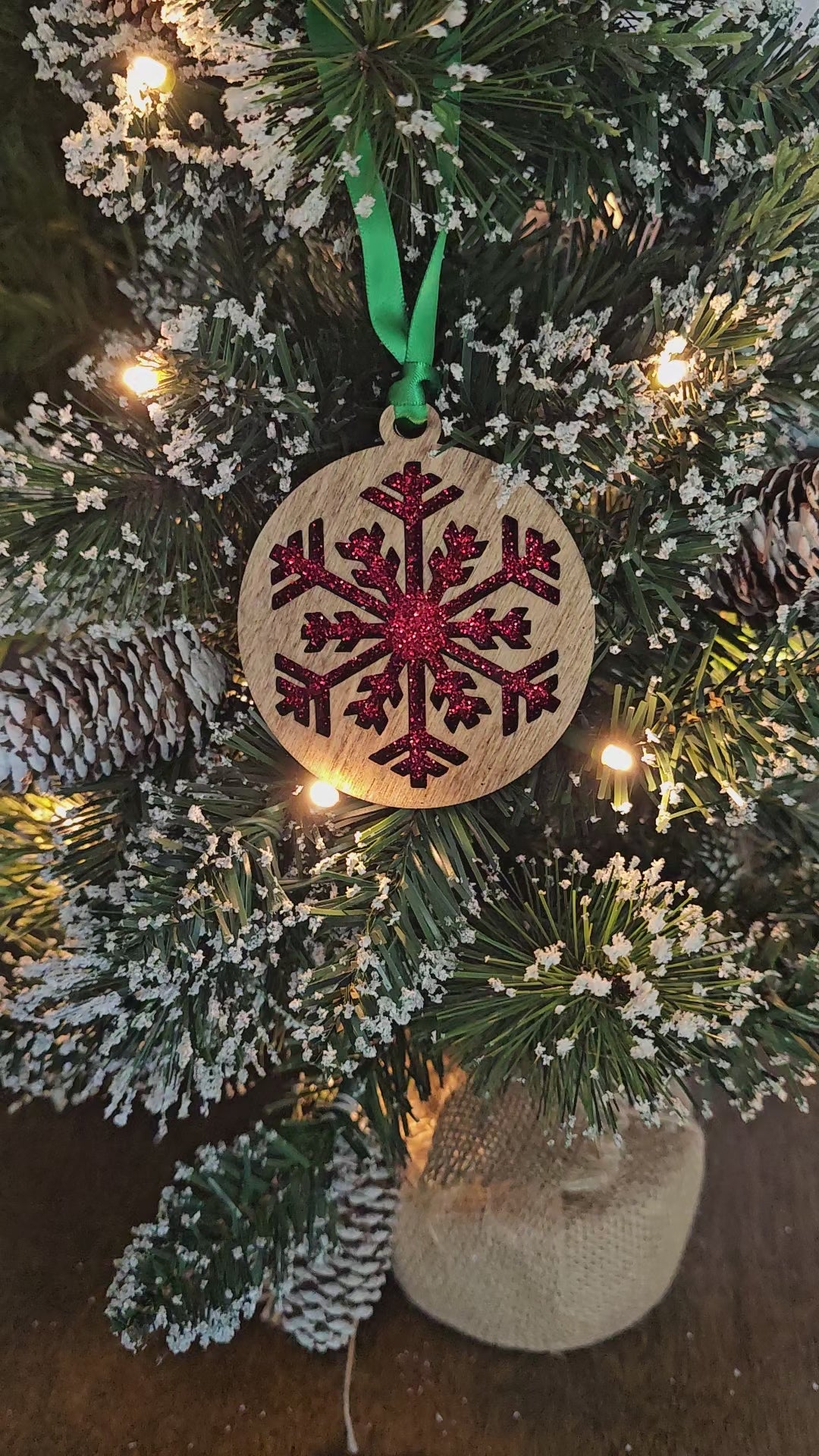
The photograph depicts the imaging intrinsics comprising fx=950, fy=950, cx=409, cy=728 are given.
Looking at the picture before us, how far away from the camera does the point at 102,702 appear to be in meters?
0.54

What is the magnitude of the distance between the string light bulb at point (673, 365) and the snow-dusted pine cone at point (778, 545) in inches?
3.7

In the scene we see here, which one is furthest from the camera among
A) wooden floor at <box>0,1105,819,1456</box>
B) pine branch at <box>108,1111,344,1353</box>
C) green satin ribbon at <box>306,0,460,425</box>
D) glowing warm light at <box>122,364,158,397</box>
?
wooden floor at <box>0,1105,819,1456</box>

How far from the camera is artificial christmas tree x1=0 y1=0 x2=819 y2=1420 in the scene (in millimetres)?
419

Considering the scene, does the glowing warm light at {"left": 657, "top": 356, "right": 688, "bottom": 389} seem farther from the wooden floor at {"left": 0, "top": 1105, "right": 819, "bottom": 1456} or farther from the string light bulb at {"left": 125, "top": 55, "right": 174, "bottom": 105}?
the wooden floor at {"left": 0, "top": 1105, "right": 819, "bottom": 1456}

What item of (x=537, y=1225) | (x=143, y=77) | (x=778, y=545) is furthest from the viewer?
(x=537, y=1225)

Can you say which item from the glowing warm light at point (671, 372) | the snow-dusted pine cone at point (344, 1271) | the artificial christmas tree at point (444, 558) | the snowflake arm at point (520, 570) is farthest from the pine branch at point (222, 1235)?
the glowing warm light at point (671, 372)

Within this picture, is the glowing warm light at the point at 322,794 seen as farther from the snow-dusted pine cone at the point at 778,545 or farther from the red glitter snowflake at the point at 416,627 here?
the snow-dusted pine cone at the point at 778,545

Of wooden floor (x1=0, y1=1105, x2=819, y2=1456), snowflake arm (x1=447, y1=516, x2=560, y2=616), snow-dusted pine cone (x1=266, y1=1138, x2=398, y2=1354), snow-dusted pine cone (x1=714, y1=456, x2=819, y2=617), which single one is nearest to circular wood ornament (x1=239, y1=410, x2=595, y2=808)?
snowflake arm (x1=447, y1=516, x2=560, y2=616)

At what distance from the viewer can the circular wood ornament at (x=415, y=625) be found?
47 centimetres

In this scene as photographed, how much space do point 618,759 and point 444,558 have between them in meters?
0.14

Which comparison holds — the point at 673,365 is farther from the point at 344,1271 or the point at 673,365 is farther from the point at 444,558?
the point at 344,1271

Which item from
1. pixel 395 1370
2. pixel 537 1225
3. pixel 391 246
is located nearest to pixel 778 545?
pixel 391 246

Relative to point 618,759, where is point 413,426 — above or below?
above

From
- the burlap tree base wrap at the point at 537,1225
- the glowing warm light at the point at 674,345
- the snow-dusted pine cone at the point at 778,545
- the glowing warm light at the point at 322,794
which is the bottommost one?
the burlap tree base wrap at the point at 537,1225
